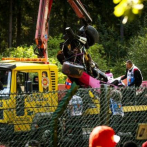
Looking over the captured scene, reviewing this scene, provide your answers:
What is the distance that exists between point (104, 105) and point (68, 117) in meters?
0.54

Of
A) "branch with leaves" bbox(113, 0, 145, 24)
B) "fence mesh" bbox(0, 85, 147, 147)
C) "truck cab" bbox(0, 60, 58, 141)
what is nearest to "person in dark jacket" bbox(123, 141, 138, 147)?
"fence mesh" bbox(0, 85, 147, 147)

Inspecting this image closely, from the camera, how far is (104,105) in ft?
27.8

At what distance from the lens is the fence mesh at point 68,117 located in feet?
26.9

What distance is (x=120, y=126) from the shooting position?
896 centimetres

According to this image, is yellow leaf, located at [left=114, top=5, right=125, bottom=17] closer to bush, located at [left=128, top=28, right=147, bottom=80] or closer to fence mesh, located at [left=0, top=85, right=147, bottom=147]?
fence mesh, located at [left=0, top=85, right=147, bottom=147]

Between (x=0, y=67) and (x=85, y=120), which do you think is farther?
(x=0, y=67)

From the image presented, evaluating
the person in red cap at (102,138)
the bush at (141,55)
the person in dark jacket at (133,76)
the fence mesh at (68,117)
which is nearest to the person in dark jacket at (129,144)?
the fence mesh at (68,117)

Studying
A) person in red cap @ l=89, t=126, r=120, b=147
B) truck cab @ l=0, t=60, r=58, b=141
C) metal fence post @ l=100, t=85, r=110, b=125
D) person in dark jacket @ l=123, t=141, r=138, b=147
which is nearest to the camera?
person in red cap @ l=89, t=126, r=120, b=147

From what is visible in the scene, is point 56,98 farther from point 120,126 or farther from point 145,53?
point 145,53

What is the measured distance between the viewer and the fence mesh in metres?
8.21

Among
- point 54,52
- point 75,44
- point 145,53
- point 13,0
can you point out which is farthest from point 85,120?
point 13,0

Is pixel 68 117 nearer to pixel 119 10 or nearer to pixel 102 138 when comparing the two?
pixel 102 138

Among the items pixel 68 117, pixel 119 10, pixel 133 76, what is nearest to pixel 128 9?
pixel 119 10

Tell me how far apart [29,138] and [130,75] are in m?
5.00
